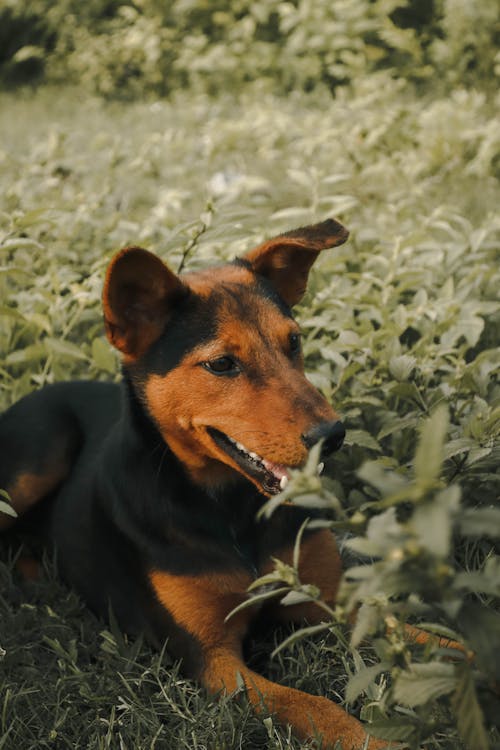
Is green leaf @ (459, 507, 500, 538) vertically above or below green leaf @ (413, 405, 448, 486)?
below

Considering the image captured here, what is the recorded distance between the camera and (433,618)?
266cm

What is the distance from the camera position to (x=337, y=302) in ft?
12.5

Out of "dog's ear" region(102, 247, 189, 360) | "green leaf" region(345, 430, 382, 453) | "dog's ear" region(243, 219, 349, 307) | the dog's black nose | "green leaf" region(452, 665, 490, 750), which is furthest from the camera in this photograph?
"green leaf" region(345, 430, 382, 453)

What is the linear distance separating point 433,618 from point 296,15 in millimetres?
8316

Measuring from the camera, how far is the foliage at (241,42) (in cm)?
880

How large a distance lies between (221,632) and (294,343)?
95cm

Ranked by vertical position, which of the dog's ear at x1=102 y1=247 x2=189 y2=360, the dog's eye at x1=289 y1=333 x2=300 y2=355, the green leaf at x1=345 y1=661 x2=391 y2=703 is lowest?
the green leaf at x1=345 y1=661 x2=391 y2=703

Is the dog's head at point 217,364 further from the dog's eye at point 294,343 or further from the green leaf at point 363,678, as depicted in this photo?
the green leaf at point 363,678

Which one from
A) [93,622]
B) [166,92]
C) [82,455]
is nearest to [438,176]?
[82,455]

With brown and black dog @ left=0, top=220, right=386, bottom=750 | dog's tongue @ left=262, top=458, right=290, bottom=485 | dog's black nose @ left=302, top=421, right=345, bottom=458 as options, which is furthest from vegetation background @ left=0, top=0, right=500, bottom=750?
dog's tongue @ left=262, top=458, right=290, bottom=485

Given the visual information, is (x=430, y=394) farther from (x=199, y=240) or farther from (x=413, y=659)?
(x=413, y=659)

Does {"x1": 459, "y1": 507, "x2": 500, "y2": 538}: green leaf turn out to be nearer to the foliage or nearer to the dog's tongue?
the dog's tongue

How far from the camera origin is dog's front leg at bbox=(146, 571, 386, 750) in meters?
2.39

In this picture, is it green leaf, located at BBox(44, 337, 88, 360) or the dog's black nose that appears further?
green leaf, located at BBox(44, 337, 88, 360)
